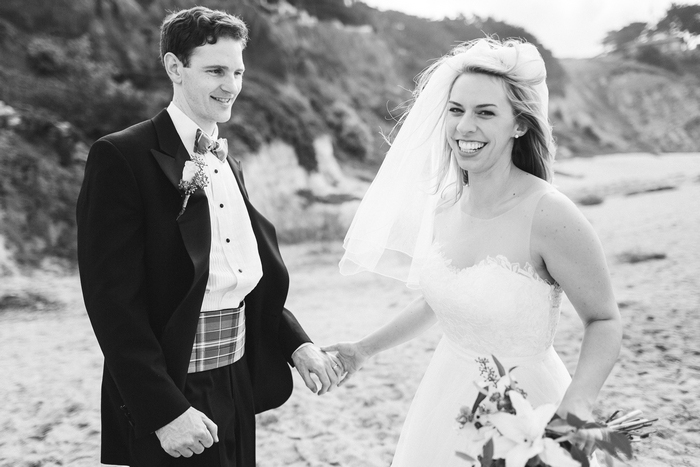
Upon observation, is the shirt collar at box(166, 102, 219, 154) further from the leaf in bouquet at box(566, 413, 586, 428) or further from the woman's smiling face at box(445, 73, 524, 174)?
the leaf in bouquet at box(566, 413, 586, 428)

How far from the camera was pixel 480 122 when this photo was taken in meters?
2.18

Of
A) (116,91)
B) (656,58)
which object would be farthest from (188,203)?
(656,58)

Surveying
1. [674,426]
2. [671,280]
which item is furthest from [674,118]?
[674,426]

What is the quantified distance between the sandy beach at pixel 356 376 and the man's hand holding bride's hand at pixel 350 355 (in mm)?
1719

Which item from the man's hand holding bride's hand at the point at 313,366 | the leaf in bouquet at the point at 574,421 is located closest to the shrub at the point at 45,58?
the man's hand holding bride's hand at the point at 313,366

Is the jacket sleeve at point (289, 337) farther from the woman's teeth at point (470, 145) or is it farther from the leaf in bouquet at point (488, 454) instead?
the leaf in bouquet at point (488, 454)

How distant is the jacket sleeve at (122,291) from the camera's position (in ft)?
6.44

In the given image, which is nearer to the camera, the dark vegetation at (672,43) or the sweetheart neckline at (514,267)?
the sweetheart neckline at (514,267)

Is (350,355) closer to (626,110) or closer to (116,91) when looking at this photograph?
(116,91)

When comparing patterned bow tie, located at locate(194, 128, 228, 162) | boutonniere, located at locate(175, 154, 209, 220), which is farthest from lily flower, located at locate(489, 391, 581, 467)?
patterned bow tie, located at locate(194, 128, 228, 162)

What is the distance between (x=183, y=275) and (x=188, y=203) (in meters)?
0.28

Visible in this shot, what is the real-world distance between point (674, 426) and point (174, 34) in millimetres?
4652

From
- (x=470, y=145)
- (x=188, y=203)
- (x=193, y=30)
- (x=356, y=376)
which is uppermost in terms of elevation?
(x=193, y=30)

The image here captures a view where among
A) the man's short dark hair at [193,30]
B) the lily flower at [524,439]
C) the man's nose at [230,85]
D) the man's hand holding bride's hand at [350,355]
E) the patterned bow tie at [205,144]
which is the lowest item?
the man's hand holding bride's hand at [350,355]
